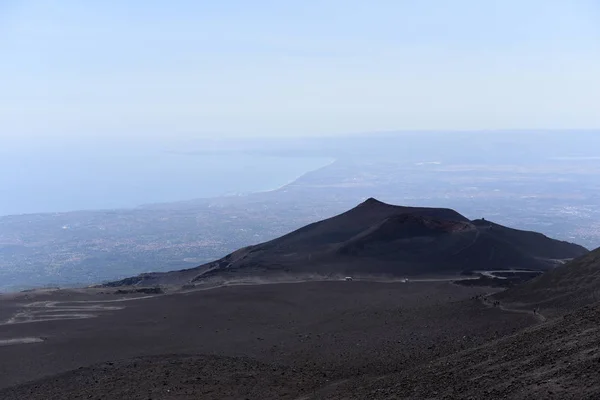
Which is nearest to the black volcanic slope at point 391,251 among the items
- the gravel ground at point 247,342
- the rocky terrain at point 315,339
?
the rocky terrain at point 315,339

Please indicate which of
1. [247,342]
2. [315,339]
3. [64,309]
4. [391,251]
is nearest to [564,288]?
[315,339]

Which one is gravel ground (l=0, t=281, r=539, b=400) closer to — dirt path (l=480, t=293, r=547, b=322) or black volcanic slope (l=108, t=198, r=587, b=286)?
dirt path (l=480, t=293, r=547, b=322)

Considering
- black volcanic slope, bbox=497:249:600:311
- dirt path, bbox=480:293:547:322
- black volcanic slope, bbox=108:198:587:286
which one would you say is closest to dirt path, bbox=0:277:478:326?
black volcanic slope, bbox=108:198:587:286

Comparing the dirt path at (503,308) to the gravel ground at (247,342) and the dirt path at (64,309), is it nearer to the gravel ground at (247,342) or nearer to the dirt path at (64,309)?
the gravel ground at (247,342)

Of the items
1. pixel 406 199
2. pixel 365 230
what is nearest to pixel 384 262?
pixel 365 230

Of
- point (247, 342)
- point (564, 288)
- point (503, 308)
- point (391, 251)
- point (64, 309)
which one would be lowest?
point (247, 342)

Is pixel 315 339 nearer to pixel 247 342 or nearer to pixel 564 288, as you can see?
pixel 247 342
